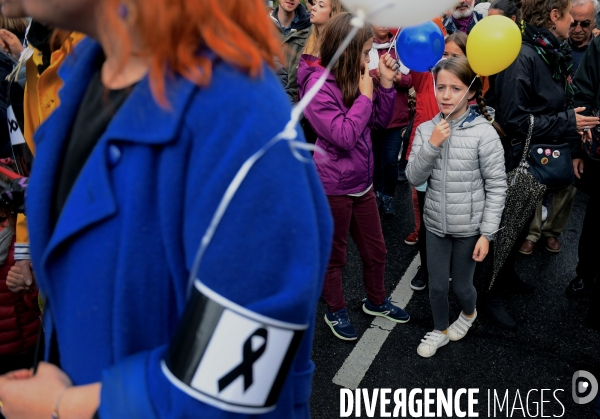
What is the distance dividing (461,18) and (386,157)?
174 centimetres

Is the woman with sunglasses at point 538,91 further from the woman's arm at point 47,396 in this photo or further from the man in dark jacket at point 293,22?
the woman's arm at point 47,396

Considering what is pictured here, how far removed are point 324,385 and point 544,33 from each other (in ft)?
8.19

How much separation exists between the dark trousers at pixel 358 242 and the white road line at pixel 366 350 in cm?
20

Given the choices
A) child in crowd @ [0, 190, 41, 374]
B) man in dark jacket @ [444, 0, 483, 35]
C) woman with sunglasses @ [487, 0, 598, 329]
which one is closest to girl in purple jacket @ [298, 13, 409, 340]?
woman with sunglasses @ [487, 0, 598, 329]

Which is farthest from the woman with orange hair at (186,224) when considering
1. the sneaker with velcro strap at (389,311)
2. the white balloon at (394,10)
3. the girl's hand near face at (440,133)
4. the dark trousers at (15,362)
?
the sneaker with velcro strap at (389,311)

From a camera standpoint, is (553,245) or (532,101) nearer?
(532,101)

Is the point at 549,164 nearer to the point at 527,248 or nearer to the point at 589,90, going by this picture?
the point at 589,90

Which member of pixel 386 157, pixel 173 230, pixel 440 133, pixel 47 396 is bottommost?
pixel 386 157

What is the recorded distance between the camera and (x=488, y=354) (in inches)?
133

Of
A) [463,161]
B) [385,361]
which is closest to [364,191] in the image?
[463,161]

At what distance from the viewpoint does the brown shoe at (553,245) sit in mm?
4609

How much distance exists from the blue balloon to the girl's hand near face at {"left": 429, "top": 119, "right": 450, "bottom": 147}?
75 centimetres

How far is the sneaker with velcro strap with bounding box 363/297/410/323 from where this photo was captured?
147 inches

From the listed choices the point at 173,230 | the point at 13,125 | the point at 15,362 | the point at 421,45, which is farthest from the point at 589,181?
the point at 173,230
